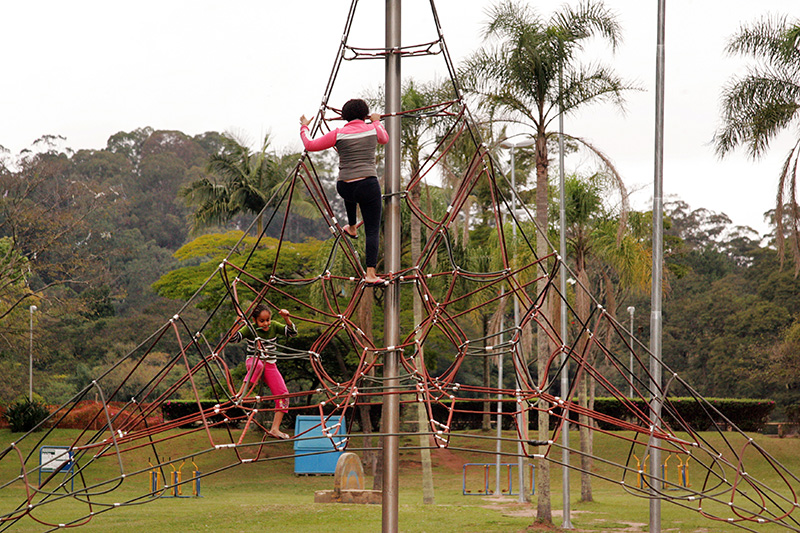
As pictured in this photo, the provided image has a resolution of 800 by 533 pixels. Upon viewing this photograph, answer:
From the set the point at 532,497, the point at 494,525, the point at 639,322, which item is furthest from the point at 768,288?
the point at 494,525

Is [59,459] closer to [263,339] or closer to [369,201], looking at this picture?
[263,339]

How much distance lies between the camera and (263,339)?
7469mm

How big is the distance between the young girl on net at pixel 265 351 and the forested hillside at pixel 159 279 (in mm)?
13079

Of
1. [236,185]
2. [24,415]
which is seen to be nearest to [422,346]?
[236,185]

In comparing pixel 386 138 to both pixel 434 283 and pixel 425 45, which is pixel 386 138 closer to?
pixel 425 45

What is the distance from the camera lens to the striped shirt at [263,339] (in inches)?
289

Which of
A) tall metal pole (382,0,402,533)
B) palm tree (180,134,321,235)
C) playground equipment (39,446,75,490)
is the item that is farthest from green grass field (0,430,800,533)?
palm tree (180,134,321,235)

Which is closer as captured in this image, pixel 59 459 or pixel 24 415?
pixel 59 459

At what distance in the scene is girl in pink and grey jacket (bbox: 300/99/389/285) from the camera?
6.32m

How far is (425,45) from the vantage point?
6531 millimetres

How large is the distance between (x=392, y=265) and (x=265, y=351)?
1.80m

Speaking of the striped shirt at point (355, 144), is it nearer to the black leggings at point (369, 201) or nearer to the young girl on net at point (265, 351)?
the black leggings at point (369, 201)

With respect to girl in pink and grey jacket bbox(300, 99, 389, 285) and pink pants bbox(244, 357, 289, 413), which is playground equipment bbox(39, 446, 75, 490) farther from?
girl in pink and grey jacket bbox(300, 99, 389, 285)

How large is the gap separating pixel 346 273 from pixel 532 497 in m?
8.45
